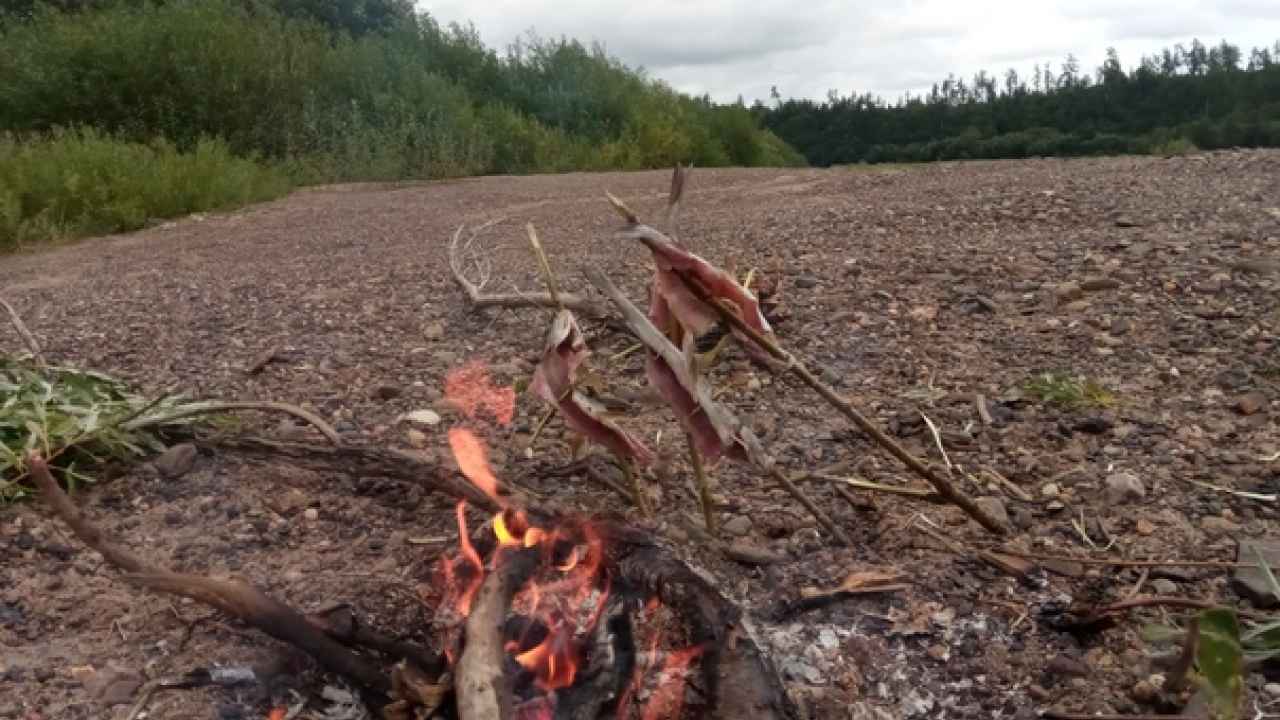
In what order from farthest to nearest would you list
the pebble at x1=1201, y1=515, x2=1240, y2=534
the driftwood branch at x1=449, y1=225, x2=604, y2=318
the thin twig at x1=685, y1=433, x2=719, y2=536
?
1. the driftwood branch at x1=449, y1=225, x2=604, y2=318
2. the pebble at x1=1201, y1=515, x2=1240, y2=534
3. the thin twig at x1=685, y1=433, x2=719, y2=536

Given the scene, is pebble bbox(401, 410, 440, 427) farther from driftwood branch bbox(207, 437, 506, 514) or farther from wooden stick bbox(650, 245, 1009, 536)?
wooden stick bbox(650, 245, 1009, 536)

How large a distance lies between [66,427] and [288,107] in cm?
826

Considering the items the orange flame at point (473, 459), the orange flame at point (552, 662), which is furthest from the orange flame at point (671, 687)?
the orange flame at point (473, 459)

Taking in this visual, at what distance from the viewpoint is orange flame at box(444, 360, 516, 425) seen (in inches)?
107

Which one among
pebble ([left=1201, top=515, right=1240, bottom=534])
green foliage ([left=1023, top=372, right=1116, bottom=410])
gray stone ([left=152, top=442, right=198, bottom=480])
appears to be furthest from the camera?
green foliage ([left=1023, top=372, right=1116, bottom=410])

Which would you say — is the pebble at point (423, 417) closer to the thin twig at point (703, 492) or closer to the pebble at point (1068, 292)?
the thin twig at point (703, 492)

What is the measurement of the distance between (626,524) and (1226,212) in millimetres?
2973

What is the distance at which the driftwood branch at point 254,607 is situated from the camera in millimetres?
1706

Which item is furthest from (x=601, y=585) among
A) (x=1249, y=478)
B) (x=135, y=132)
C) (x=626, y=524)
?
(x=135, y=132)

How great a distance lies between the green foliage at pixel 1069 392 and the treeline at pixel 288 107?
622cm

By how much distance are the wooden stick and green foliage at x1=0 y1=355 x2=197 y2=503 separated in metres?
1.26

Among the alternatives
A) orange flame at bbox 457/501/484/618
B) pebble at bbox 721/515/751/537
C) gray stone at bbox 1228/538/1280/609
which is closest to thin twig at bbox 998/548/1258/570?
gray stone at bbox 1228/538/1280/609

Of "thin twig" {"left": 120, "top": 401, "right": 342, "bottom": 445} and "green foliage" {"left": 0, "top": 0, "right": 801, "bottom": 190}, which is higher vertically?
"green foliage" {"left": 0, "top": 0, "right": 801, "bottom": 190}

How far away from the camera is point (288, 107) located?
9977 millimetres
